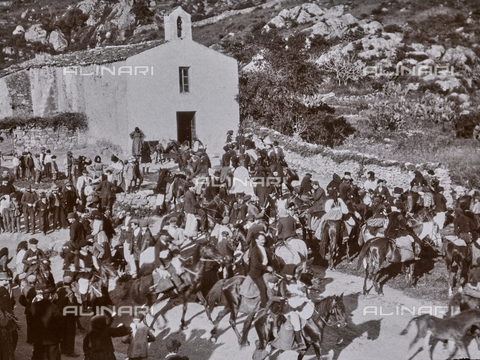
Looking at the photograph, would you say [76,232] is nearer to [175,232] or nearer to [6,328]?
[175,232]

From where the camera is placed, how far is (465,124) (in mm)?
16234

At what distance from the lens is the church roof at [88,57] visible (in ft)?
41.4

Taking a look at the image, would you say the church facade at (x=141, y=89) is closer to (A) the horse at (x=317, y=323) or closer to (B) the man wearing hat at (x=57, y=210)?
(B) the man wearing hat at (x=57, y=210)

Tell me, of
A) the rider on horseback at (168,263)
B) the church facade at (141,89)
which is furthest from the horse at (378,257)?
the church facade at (141,89)

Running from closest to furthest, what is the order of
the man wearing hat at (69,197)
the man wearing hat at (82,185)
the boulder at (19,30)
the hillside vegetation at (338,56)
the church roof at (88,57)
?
the man wearing hat at (69,197), the man wearing hat at (82,185), the boulder at (19,30), the church roof at (88,57), the hillside vegetation at (338,56)

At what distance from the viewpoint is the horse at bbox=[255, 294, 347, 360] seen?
6.39 metres

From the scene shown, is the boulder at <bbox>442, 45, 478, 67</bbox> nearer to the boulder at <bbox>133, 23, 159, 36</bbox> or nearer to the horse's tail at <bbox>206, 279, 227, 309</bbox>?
the boulder at <bbox>133, 23, 159, 36</bbox>

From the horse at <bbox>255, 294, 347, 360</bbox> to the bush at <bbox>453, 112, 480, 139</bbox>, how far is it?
10.9m

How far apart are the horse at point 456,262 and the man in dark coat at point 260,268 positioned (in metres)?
3.48

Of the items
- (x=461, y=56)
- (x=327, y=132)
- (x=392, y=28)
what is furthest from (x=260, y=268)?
(x=392, y=28)

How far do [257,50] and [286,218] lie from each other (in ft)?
33.4

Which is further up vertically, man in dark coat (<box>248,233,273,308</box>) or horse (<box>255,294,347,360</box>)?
man in dark coat (<box>248,233,273,308</box>)

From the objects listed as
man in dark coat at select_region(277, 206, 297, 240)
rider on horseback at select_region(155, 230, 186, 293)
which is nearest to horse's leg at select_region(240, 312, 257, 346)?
rider on horseback at select_region(155, 230, 186, 293)

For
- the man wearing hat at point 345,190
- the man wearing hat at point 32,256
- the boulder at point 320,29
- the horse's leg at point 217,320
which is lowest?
the horse's leg at point 217,320
